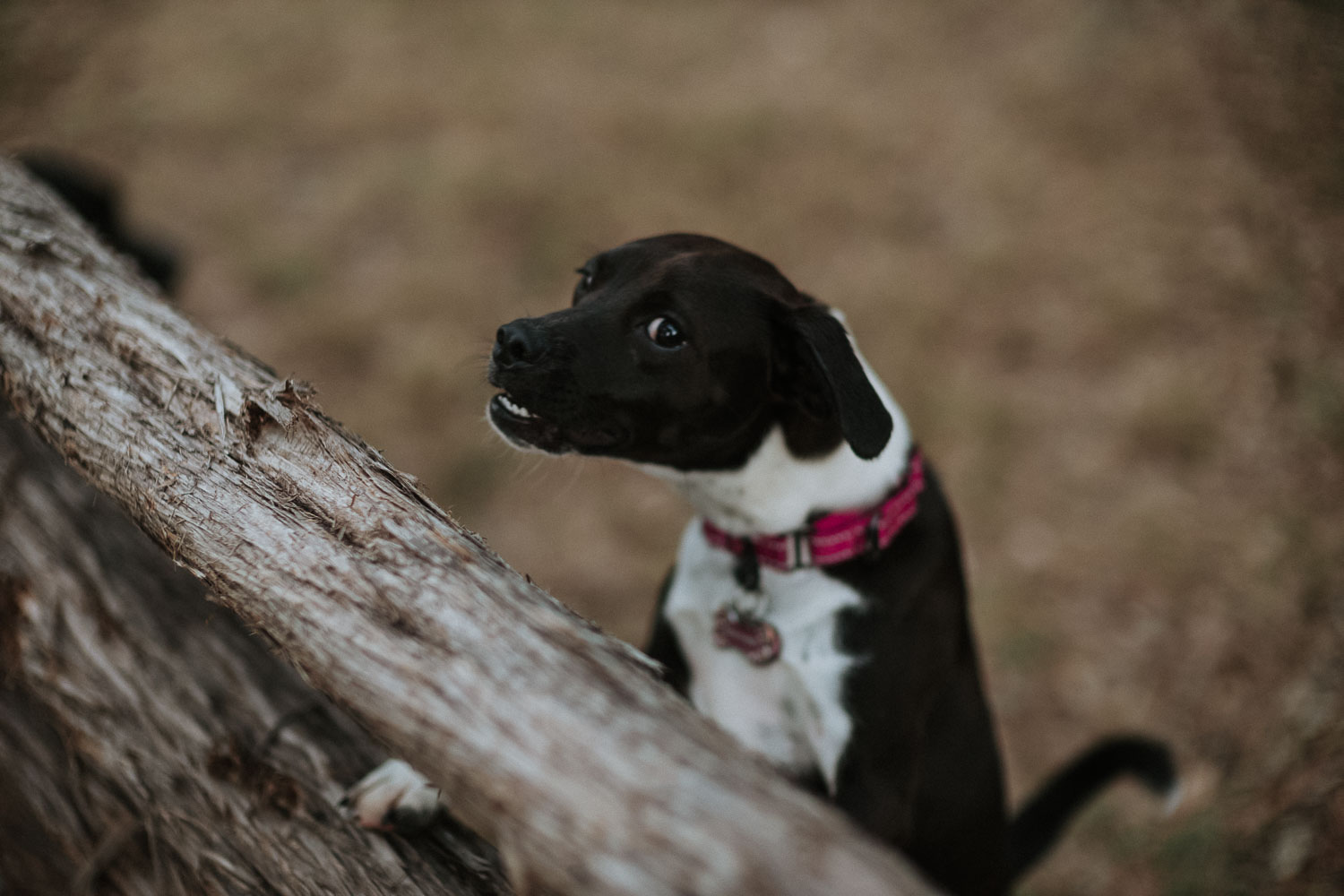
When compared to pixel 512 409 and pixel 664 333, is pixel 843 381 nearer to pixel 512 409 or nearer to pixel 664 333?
pixel 664 333

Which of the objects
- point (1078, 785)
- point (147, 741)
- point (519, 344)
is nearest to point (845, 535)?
point (519, 344)

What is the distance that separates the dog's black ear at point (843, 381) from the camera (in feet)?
6.25

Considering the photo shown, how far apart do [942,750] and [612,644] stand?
1371mm

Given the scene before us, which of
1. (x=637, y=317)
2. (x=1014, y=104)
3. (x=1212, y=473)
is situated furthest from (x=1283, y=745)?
(x=1014, y=104)

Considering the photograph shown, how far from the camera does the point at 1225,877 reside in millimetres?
3123

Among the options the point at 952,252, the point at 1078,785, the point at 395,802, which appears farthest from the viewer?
the point at 952,252

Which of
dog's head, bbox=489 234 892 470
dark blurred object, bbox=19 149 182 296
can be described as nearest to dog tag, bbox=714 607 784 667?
dog's head, bbox=489 234 892 470

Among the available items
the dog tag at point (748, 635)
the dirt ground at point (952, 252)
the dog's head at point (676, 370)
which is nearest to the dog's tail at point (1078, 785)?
the dirt ground at point (952, 252)

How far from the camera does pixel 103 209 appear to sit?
3.94 m

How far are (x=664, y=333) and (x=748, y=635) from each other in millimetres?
728

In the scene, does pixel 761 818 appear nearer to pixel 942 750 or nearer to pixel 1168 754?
pixel 942 750

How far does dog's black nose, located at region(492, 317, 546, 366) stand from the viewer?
6.65ft

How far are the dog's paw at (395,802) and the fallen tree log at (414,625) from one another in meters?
0.38

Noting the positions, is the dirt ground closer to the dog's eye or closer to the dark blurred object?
the dog's eye
